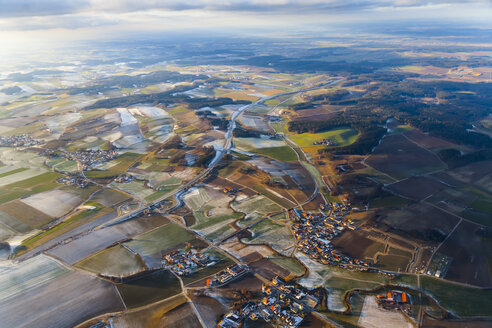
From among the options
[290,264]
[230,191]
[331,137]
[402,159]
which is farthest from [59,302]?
[331,137]

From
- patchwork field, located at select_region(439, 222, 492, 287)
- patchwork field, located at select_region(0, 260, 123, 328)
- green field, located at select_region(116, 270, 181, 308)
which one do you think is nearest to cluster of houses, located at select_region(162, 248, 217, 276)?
green field, located at select_region(116, 270, 181, 308)

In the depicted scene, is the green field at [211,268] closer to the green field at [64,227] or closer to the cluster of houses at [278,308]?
the cluster of houses at [278,308]

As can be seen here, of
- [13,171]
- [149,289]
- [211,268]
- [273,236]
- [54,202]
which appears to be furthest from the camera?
[13,171]

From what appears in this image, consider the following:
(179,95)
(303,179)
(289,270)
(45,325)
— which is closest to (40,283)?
(45,325)

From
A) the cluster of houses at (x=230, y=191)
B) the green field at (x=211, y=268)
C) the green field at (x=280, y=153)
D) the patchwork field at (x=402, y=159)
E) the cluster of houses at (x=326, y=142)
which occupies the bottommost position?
the green field at (x=211, y=268)

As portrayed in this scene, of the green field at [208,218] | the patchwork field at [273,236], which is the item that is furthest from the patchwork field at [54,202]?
the patchwork field at [273,236]

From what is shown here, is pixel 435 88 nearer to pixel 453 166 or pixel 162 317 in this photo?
pixel 453 166

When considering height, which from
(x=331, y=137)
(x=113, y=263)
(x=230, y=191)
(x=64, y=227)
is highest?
(x=331, y=137)

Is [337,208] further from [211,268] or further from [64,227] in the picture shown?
[64,227]
